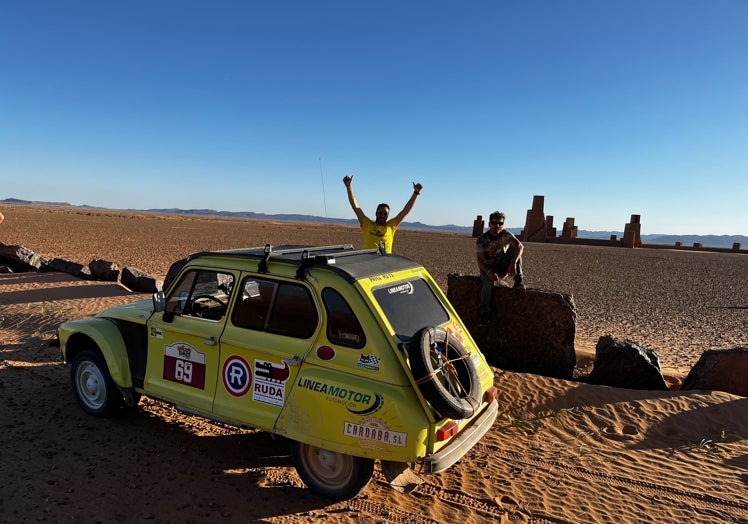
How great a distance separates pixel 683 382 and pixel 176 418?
7387 millimetres

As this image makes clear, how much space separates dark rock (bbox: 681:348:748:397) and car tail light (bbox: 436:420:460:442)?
5276mm

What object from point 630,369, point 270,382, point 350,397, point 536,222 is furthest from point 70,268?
point 536,222

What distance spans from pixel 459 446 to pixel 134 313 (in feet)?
12.2

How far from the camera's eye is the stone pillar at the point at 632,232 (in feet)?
218

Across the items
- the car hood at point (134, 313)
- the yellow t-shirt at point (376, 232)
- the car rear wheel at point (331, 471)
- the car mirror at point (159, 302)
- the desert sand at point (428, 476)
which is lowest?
the desert sand at point (428, 476)

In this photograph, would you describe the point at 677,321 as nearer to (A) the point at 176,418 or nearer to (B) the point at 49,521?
(A) the point at 176,418

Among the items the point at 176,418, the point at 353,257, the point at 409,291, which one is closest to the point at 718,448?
the point at 409,291

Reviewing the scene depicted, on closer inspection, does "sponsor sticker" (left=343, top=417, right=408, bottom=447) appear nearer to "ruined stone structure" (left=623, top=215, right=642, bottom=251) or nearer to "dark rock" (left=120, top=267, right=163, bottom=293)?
"dark rock" (left=120, top=267, right=163, bottom=293)

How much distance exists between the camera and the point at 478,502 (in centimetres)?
439

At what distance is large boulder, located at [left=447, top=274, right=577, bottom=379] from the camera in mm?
7719

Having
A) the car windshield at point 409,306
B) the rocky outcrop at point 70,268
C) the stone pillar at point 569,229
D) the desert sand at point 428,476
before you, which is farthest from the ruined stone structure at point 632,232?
the car windshield at point 409,306

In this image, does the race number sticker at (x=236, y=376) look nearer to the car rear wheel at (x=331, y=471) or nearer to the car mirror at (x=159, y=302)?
the car rear wheel at (x=331, y=471)

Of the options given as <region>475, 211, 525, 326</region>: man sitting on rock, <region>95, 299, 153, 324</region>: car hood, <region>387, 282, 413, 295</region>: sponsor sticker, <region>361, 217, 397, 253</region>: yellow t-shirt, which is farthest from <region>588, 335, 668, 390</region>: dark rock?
<region>95, 299, 153, 324</region>: car hood

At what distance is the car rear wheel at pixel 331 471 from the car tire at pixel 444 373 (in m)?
0.82
